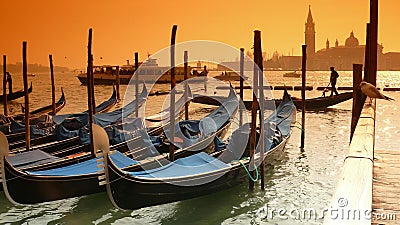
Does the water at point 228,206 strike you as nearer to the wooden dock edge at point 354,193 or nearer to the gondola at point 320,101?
the wooden dock edge at point 354,193

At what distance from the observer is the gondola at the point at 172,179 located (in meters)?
3.35

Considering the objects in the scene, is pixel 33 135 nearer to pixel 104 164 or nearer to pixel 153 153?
pixel 153 153

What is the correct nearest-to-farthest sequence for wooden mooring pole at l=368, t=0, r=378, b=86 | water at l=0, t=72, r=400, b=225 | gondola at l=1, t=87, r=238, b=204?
1. wooden mooring pole at l=368, t=0, r=378, b=86
2. gondola at l=1, t=87, r=238, b=204
3. water at l=0, t=72, r=400, b=225

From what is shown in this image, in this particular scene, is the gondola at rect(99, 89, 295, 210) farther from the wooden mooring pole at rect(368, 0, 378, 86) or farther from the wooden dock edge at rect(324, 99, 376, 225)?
the wooden dock edge at rect(324, 99, 376, 225)

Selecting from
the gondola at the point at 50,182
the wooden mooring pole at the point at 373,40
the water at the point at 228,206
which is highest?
the wooden mooring pole at the point at 373,40

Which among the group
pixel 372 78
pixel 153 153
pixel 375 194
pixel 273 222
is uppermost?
pixel 372 78

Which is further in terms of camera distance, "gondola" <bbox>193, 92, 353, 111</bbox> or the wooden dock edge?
"gondola" <bbox>193, 92, 353, 111</bbox>

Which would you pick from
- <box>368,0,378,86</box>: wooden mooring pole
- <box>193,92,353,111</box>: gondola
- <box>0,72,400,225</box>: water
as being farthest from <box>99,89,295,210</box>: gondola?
<box>193,92,353,111</box>: gondola

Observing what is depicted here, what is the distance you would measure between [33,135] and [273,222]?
3.62 metres

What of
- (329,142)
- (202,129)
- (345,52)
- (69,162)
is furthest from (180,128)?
(345,52)

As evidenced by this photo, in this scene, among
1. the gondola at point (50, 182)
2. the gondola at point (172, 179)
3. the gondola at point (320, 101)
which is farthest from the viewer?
the gondola at point (320, 101)

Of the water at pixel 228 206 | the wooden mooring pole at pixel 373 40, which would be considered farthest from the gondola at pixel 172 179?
the wooden mooring pole at pixel 373 40

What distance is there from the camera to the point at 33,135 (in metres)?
5.89

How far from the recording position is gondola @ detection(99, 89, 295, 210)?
3346 millimetres
